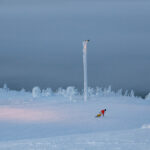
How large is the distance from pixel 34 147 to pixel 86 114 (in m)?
10.7

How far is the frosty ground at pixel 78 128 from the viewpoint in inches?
375

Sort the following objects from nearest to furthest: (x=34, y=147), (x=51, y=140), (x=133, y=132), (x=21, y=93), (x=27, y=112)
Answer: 1. (x=34, y=147)
2. (x=51, y=140)
3. (x=133, y=132)
4. (x=27, y=112)
5. (x=21, y=93)

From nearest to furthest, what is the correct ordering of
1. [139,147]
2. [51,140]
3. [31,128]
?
[139,147] → [51,140] → [31,128]

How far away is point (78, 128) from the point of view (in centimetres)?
1599

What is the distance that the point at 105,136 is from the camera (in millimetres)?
10781

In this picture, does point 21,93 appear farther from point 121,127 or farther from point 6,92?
point 121,127

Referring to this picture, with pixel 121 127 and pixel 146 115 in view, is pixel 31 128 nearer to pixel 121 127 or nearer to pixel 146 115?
pixel 121 127

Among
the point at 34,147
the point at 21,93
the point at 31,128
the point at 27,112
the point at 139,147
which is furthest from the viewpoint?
the point at 21,93

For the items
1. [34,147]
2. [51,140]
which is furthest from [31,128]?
[34,147]

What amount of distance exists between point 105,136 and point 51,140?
174 cm

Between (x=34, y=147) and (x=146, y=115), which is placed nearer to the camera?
(x=34, y=147)

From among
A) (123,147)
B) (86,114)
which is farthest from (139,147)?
(86,114)

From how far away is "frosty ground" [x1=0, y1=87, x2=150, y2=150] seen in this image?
952 centimetres

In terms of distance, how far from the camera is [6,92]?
141ft
